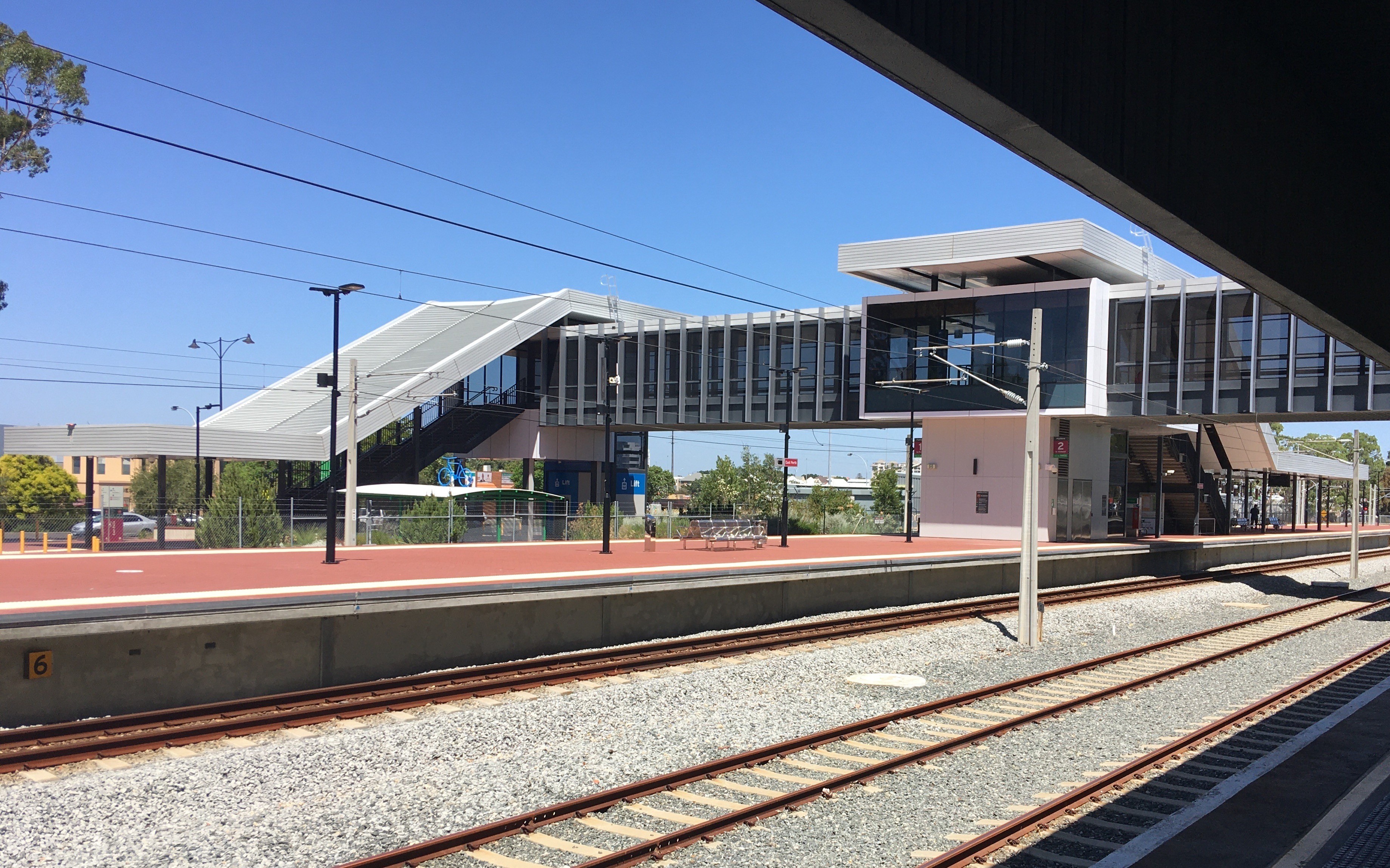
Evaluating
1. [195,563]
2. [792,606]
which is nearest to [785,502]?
[792,606]

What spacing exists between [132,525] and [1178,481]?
5176cm

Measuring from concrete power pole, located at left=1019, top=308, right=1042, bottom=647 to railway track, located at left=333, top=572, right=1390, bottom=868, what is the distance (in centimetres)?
284

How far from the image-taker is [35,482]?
56688 mm

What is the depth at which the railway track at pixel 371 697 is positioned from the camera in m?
10.3

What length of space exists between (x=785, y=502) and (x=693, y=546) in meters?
3.90

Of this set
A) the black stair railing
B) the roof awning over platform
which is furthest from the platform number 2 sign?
the black stair railing

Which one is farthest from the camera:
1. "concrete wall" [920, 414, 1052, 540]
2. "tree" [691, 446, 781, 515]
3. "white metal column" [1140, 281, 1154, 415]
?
"tree" [691, 446, 781, 515]

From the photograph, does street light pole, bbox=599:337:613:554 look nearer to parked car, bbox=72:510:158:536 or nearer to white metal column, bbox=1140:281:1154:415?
parked car, bbox=72:510:158:536

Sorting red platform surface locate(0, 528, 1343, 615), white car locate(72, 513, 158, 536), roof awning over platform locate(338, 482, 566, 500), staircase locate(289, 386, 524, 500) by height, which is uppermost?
staircase locate(289, 386, 524, 500)

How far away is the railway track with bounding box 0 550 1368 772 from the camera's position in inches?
406

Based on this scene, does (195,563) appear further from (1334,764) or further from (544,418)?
(544,418)

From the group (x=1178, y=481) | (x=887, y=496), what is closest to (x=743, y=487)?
(x=887, y=496)

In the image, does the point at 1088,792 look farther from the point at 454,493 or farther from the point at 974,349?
the point at 454,493

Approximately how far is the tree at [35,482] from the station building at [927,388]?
498 inches
